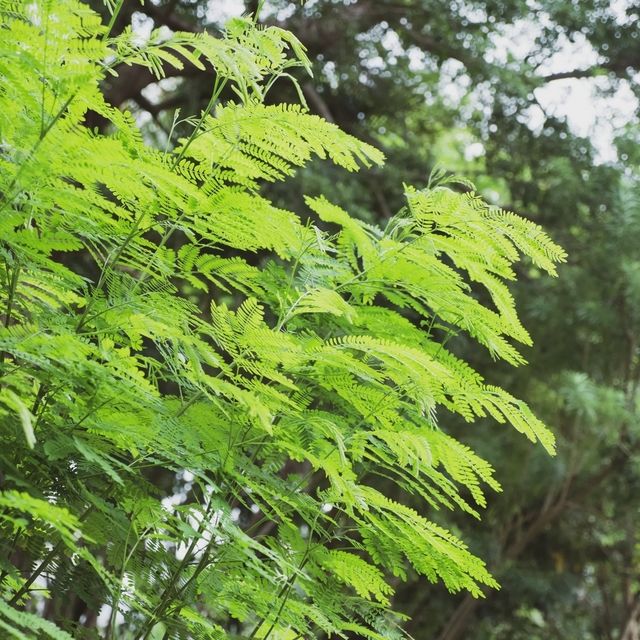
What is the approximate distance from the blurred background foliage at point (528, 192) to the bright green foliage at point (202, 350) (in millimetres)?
3580

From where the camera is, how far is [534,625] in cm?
765

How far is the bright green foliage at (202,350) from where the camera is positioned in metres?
1.26

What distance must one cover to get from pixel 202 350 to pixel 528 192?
17.9 feet

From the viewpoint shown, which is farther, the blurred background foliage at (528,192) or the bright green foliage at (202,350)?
the blurred background foliage at (528,192)

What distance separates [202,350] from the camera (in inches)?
52.4

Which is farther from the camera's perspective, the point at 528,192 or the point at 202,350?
the point at 528,192

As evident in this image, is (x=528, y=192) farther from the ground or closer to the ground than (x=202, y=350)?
farther from the ground

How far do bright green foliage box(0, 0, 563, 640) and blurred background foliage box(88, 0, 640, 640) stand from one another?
3580mm

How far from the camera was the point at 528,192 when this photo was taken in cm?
638

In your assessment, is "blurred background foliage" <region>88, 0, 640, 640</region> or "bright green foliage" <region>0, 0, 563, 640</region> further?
"blurred background foliage" <region>88, 0, 640, 640</region>

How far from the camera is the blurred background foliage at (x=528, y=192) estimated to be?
5.50 meters

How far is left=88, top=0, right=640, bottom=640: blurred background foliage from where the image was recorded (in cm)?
550

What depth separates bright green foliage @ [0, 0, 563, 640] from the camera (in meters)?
1.26

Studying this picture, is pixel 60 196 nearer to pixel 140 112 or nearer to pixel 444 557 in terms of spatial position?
pixel 444 557
